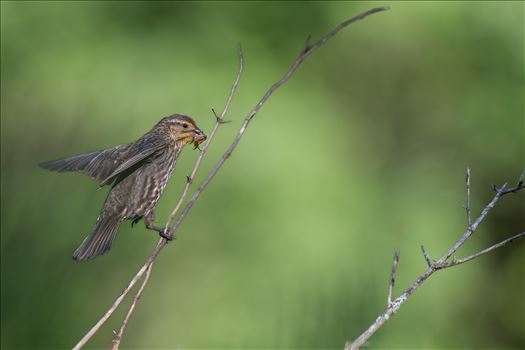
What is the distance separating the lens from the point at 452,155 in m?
4.11

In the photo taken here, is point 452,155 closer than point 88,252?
No

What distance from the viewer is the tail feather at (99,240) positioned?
239cm

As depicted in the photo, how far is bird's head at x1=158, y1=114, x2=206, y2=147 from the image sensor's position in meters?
2.59

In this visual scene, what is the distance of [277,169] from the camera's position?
3.68m

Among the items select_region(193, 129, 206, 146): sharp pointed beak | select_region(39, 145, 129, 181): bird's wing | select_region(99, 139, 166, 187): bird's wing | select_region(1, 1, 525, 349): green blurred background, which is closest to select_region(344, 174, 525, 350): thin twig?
select_region(99, 139, 166, 187): bird's wing

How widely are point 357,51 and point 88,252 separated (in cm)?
232

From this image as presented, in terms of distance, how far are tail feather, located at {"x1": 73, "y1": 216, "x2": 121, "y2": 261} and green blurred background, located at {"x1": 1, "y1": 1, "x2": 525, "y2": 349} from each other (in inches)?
35.0

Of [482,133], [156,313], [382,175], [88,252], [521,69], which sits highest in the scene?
[521,69]

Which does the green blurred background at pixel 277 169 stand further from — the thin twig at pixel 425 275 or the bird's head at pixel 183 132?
the thin twig at pixel 425 275

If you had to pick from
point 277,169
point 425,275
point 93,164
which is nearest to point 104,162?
point 93,164

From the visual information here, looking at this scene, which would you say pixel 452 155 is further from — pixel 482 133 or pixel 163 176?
pixel 163 176

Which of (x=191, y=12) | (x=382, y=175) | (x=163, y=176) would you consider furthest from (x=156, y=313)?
(x=191, y=12)

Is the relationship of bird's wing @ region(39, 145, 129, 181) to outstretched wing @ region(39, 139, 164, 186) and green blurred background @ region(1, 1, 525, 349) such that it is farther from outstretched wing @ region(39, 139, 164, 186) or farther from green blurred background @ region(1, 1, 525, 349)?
green blurred background @ region(1, 1, 525, 349)

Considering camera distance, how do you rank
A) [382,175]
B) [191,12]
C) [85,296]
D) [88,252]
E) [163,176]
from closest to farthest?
1. [88,252]
2. [163,176]
3. [85,296]
4. [382,175]
5. [191,12]
